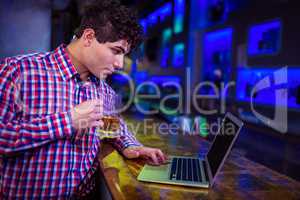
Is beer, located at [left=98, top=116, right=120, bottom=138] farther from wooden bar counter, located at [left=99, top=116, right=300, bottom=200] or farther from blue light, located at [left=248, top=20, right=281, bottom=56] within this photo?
blue light, located at [left=248, top=20, right=281, bottom=56]

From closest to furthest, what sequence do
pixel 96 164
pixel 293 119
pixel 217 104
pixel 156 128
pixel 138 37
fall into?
pixel 138 37 < pixel 96 164 < pixel 156 128 < pixel 293 119 < pixel 217 104

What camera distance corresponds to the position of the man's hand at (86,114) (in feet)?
3.44

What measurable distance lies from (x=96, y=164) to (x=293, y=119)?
261 cm

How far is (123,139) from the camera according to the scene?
153cm

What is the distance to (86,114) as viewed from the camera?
1.05 m

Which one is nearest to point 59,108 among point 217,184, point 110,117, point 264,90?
point 110,117

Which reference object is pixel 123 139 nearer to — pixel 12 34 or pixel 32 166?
pixel 32 166

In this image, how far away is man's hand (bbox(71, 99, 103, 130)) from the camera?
1048mm

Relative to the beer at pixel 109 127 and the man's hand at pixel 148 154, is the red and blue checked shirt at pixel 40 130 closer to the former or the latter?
the beer at pixel 109 127

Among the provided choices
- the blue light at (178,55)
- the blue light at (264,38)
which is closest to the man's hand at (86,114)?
the blue light at (264,38)

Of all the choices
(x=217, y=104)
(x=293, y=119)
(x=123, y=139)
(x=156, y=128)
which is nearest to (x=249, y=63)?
(x=217, y=104)

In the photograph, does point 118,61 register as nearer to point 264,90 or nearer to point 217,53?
point 264,90

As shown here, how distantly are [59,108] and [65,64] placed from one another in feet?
0.60

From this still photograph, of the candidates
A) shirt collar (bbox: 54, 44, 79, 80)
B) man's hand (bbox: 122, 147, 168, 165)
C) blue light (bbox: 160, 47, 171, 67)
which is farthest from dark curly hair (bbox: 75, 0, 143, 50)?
blue light (bbox: 160, 47, 171, 67)
